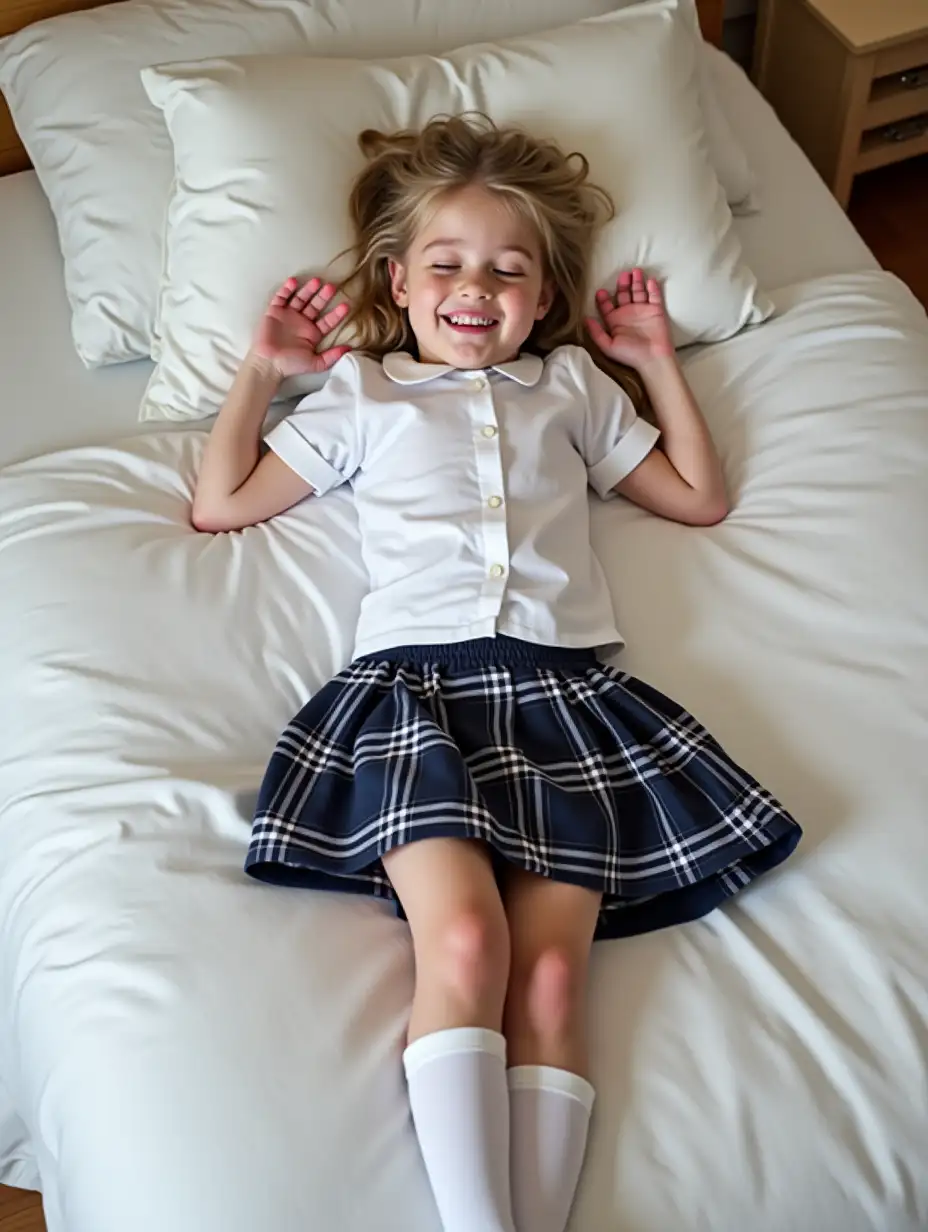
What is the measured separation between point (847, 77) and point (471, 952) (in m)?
1.75

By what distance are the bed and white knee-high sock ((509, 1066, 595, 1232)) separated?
Result: 0.02 metres

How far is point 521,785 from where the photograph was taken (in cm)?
107

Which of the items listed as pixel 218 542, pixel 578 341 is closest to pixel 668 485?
pixel 578 341

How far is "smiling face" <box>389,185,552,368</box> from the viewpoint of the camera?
1296mm

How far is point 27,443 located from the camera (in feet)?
4.60

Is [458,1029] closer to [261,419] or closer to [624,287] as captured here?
[261,419]

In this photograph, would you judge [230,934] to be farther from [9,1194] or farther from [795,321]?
[795,321]

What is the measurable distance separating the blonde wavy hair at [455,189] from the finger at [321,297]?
0.02 meters

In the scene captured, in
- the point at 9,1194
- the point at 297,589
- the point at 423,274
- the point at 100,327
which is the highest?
the point at 423,274

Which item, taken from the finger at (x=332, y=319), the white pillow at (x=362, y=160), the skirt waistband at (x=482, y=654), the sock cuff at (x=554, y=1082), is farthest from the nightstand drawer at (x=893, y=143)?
the sock cuff at (x=554, y=1082)

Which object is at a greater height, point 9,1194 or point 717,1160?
point 717,1160

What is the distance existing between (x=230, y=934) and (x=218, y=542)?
457mm

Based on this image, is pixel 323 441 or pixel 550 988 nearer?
pixel 550 988

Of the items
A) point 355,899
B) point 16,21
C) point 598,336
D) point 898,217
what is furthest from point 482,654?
point 898,217
